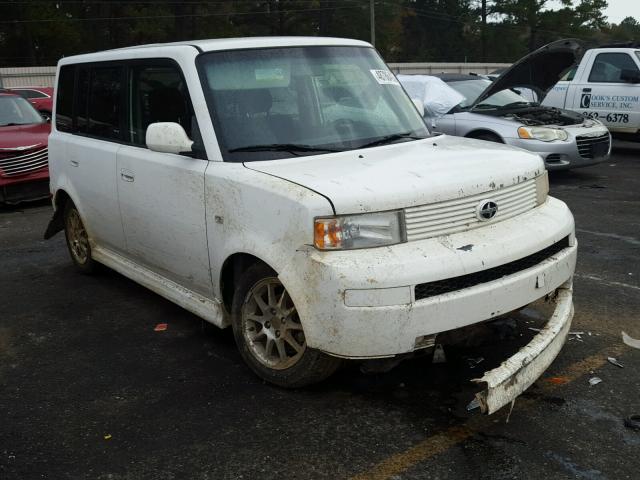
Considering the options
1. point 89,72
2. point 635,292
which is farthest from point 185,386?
point 635,292

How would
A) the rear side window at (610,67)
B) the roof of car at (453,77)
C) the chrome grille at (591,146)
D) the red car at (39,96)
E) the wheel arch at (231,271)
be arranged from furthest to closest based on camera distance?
→ the red car at (39,96) → the rear side window at (610,67) → the roof of car at (453,77) → the chrome grille at (591,146) → the wheel arch at (231,271)

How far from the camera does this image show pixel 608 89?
12609 millimetres

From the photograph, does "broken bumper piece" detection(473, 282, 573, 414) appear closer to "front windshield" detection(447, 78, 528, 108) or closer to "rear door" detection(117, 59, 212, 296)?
"rear door" detection(117, 59, 212, 296)

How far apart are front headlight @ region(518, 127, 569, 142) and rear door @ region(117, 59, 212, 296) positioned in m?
6.46

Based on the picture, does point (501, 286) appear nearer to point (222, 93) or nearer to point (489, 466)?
point (489, 466)

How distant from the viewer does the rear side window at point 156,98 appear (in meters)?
4.50

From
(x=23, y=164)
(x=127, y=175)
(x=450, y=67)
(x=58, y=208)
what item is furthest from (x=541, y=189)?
(x=450, y=67)

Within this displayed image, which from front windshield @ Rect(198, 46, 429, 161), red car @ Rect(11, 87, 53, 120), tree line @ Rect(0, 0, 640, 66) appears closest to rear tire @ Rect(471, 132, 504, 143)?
front windshield @ Rect(198, 46, 429, 161)

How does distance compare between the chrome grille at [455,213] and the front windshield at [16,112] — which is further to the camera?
the front windshield at [16,112]

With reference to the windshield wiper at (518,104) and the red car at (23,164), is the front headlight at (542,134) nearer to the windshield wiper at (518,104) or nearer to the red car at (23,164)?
the windshield wiper at (518,104)

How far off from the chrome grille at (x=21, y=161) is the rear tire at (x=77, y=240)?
409 centimetres

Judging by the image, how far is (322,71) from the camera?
4668mm

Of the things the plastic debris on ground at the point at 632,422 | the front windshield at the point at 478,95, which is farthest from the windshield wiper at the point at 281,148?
the front windshield at the point at 478,95

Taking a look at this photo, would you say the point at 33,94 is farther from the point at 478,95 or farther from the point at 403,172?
the point at 403,172
